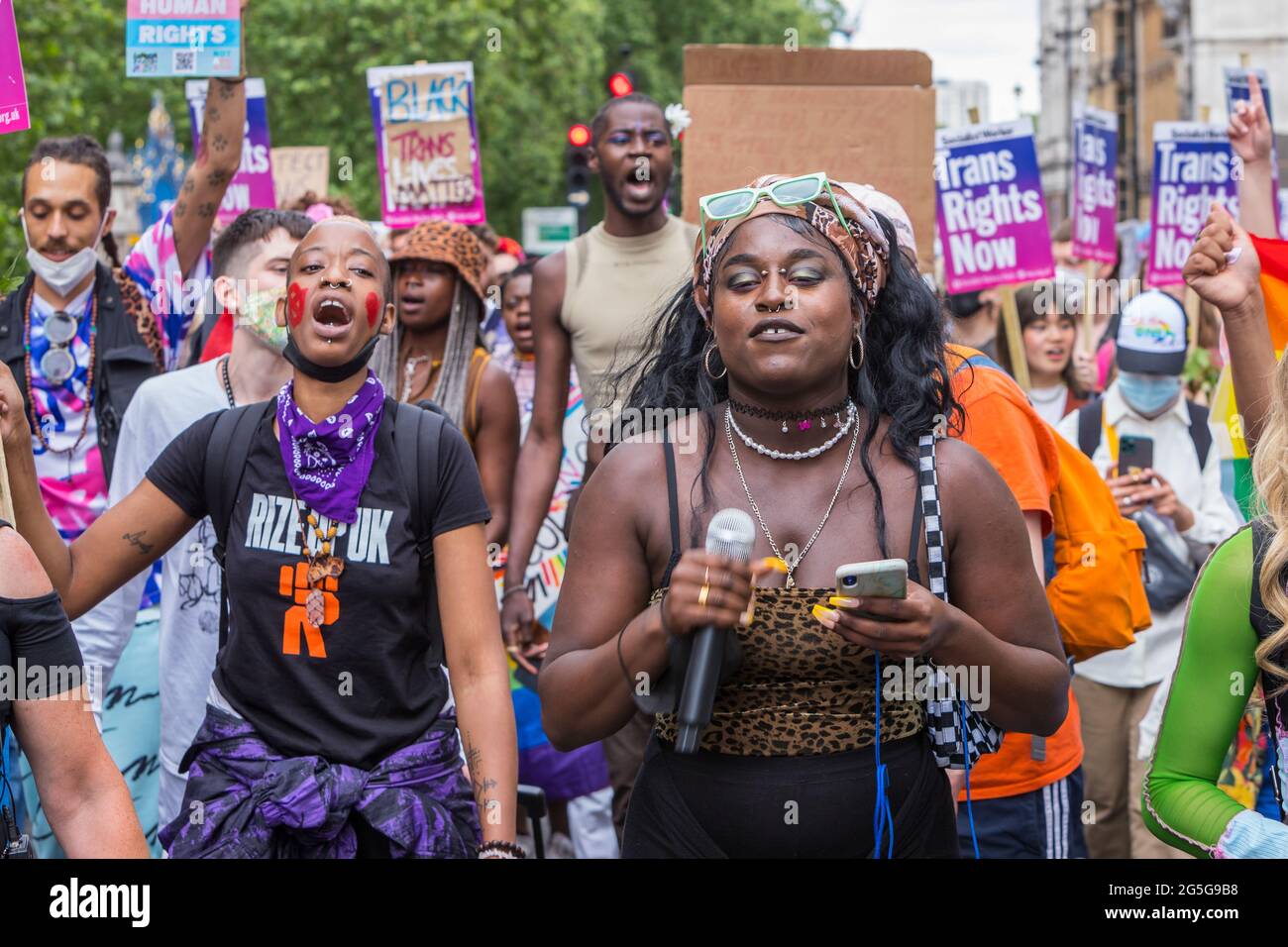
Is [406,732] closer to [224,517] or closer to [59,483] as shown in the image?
[224,517]

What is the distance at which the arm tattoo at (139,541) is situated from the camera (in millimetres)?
→ 3826

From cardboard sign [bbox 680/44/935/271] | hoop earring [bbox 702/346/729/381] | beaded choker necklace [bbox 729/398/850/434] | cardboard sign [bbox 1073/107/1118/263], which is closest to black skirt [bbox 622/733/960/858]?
beaded choker necklace [bbox 729/398/850/434]

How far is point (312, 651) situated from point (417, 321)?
9.61ft

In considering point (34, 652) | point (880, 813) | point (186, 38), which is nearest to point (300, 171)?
point (186, 38)

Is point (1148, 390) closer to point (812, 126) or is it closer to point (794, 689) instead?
point (812, 126)

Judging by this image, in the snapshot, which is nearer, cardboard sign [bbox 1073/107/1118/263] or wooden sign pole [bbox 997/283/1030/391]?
wooden sign pole [bbox 997/283/1030/391]

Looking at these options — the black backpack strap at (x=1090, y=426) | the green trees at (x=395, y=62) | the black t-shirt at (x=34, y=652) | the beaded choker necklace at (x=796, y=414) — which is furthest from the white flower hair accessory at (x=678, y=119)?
the green trees at (x=395, y=62)

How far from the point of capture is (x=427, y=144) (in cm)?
906

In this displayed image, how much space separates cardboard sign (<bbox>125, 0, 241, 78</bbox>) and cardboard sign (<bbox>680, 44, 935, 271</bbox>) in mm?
1629

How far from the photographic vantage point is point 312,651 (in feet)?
12.0

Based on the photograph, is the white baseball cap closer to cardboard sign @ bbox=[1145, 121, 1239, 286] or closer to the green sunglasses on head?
cardboard sign @ bbox=[1145, 121, 1239, 286]

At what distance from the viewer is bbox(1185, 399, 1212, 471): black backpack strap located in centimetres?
689

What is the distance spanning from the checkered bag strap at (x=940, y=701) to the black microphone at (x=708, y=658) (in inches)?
19.9

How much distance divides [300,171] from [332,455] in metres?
8.66
